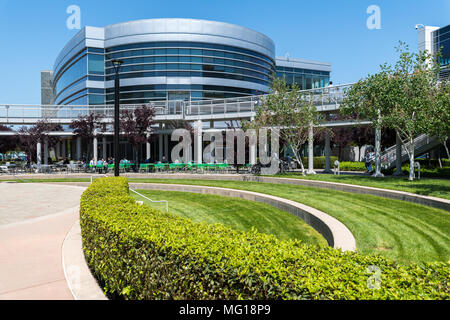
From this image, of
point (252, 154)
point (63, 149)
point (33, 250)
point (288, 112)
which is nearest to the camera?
point (33, 250)

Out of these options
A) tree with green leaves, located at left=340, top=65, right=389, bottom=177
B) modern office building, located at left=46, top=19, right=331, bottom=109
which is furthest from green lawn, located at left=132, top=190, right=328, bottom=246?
modern office building, located at left=46, top=19, right=331, bottom=109

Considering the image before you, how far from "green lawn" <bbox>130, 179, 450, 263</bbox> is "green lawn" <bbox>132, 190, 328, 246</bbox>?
1.06 meters

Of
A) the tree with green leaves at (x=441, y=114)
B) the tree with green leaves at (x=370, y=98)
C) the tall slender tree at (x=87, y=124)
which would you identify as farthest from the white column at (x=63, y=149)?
the tree with green leaves at (x=441, y=114)

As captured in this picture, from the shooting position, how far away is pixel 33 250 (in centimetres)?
669

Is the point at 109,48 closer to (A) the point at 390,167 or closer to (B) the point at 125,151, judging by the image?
(B) the point at 125,151

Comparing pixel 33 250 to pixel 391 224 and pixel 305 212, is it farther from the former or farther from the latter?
pixel 391 224

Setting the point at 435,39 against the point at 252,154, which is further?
the point at 435,39

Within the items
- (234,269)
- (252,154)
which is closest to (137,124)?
(252,154)

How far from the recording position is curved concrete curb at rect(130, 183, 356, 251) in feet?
24.3

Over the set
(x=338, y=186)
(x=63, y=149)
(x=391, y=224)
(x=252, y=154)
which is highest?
(x=63, y=149)

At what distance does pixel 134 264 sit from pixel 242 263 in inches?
62.2

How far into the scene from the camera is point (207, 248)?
3.55 metres

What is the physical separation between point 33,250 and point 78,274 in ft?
6.81
